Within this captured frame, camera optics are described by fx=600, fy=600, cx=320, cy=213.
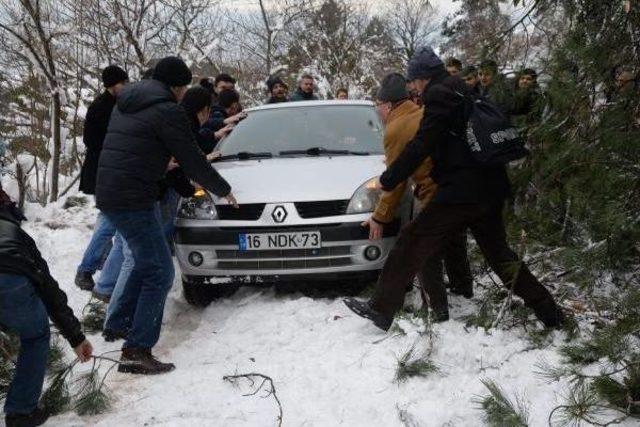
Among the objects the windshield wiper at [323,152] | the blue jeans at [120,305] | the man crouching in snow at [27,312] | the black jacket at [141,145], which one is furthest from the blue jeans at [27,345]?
the windshield wiper at [323,152]

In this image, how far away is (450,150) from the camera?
130 inches

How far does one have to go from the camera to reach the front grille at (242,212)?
4.29 metres

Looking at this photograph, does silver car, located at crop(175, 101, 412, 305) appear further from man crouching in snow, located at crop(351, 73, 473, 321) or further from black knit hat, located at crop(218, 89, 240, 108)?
black knit hat, located at crop(218, 89, 240, 108)

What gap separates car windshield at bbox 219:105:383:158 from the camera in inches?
204

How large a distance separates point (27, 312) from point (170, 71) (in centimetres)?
158

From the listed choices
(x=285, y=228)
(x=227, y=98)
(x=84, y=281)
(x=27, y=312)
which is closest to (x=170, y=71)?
(x=285, y=228)

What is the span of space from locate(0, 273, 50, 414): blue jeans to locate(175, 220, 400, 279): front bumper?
163cm

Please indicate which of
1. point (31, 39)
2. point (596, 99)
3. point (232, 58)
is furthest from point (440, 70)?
point (232, 58)

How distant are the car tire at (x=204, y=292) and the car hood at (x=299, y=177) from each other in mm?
764

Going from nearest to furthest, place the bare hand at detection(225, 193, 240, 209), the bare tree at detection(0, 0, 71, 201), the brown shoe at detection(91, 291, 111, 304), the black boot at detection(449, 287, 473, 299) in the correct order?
1. the bare hand at detection(225, 193, 240, 209)
2. the black boot at detection(449, 287, 473, 299)
3. the brown shoe at detection(91, 291, 111, 304)
4. the bare tree at detection(0, 0, 71, 201)

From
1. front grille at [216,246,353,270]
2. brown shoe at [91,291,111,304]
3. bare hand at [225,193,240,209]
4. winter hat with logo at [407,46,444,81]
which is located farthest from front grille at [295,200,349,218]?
brown shoe at [91,291,111,304]

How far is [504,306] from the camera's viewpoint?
3.42 m

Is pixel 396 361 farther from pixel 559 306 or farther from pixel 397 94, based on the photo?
pixel 397 94

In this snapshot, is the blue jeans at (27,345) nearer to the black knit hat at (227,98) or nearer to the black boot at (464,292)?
the black boot at (464,292)
